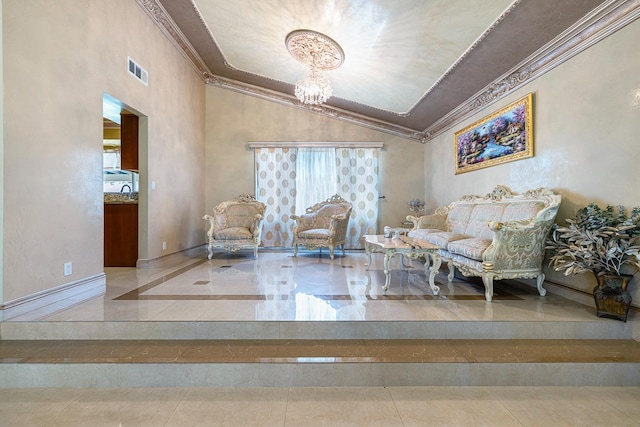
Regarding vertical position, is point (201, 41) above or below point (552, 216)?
above

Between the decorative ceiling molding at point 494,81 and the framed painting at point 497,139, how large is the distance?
27cm

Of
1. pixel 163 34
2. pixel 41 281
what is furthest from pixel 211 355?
pixel 163 34

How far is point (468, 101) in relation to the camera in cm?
461

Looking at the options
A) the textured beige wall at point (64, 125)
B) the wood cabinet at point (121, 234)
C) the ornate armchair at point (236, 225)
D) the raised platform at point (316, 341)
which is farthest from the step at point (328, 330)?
the ornate armchair at point (236, 225)

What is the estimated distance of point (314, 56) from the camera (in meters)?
4.44

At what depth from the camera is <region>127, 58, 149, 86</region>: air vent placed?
3.78 meters

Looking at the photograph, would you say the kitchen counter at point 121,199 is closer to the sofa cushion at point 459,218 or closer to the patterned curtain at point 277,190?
the patterned curtain at point 277,190

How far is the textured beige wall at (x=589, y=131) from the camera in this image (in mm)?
2410

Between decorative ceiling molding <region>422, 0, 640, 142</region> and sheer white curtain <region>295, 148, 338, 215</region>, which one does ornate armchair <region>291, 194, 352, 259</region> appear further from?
decorative ceiling molding <region>422, 0, 640, 142</region>

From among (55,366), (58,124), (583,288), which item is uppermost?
(58,124)

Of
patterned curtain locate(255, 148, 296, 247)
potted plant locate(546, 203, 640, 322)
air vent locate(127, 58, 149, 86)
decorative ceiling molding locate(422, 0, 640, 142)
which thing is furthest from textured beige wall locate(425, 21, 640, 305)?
air vent locate(127, 58, 149, 86)

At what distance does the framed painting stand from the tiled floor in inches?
69.1

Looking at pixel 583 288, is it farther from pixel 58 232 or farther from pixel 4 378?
pixel 58 232

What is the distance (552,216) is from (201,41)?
5.67 m
